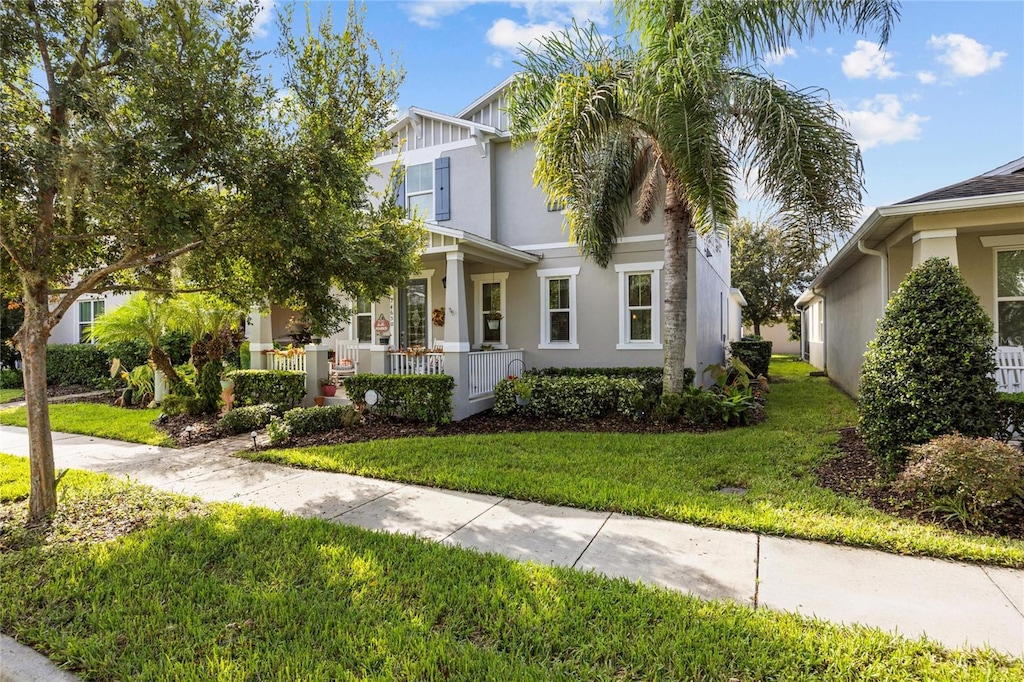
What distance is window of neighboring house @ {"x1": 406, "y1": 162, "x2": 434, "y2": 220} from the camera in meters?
12.5

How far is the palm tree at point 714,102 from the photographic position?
7.02 meters

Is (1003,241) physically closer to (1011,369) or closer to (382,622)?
(1011,369)

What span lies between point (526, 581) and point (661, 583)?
935mm

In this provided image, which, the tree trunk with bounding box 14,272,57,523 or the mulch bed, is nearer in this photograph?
the mulch bed

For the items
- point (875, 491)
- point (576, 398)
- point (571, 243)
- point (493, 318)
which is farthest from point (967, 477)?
point (493, 318)

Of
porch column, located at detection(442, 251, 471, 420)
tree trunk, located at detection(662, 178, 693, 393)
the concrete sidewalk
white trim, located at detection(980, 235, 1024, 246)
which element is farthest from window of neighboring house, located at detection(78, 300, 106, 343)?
white trim, located at detection(980, 235, 1024, 246)

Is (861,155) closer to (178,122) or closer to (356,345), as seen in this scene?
(178,122)

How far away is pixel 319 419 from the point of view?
8.59 metres

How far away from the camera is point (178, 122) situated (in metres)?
4.24

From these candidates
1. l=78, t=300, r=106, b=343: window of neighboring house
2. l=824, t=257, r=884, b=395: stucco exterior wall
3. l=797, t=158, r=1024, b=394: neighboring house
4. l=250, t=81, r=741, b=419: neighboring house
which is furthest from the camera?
l=78, t=300, r=106, b=343: window of neighboring house

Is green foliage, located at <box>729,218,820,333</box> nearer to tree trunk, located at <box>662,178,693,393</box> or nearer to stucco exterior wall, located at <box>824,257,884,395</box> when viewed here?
stucco exterior wall, located at <box>824,257,884,395</box>

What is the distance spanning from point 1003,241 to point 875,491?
5.47m

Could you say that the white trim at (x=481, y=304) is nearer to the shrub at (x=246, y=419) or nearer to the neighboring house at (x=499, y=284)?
the neighboring house at (x=499, y=284)

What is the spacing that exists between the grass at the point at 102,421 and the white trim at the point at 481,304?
6.45m
